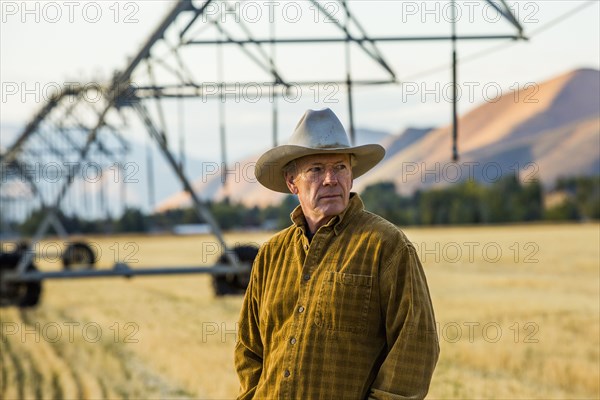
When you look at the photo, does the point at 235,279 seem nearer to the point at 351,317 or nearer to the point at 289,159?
the point at 289,159

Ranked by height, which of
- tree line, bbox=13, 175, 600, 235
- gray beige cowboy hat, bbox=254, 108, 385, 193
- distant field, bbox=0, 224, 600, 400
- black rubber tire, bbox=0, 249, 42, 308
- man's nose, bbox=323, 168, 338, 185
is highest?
tree line, bbox=13, 175, 600, 235

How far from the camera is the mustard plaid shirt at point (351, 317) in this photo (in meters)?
3.35

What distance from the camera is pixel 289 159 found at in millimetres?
3779

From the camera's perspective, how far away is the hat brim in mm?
3650

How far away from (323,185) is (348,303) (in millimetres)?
445

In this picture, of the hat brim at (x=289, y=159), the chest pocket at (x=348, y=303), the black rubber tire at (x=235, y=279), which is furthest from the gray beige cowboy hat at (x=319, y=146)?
the black rubber tire at (x=235, y=279)

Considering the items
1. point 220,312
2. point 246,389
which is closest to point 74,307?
point 220,312

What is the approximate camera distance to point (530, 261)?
41.3m

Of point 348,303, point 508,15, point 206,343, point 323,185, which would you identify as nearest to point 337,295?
point 348,303

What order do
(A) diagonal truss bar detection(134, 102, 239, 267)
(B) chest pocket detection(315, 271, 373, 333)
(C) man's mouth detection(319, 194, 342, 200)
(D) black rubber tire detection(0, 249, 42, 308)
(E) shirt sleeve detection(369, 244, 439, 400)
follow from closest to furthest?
(E) shirt sleeve detection(369, 244, 439, 400) < (B) chest pocket detection(315, 271, 373, 333) < (C) man's mouth detection(319, 194, 342, 200) < (A) diagonal truss bar detection(134, 102, 239, 267) < (D) black rubber tire detection(0, 249, 42, 308)

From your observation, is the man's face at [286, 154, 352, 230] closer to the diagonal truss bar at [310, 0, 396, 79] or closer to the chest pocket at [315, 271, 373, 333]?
the chest pocket at [315, 271, 373, 333]

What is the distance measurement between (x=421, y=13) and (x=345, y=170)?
597 cm

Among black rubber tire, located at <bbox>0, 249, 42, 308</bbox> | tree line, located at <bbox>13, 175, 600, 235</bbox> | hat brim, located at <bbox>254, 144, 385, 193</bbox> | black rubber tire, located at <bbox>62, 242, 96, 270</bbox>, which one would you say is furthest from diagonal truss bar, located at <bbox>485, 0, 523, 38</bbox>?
tree line, located at <bbox>13, 175, 600, 235</bbox>

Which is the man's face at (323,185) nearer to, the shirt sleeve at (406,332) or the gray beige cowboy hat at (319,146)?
the gray beige cowboy hat at (319,146)
